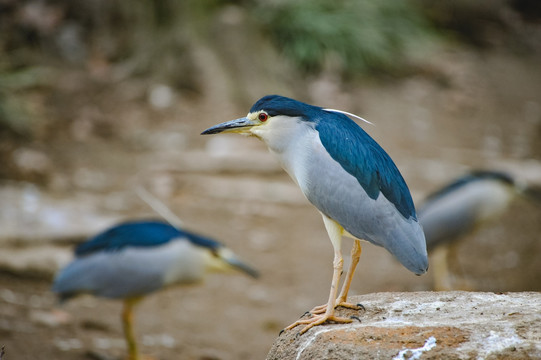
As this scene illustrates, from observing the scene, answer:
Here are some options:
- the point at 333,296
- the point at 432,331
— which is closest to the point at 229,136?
the point at 333,296

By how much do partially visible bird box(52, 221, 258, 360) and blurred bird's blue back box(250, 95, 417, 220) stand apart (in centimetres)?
264

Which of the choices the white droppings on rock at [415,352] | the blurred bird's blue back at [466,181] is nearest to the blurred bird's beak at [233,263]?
the blurred bird's blue back at [466,181]

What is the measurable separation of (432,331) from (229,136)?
20.8 feet

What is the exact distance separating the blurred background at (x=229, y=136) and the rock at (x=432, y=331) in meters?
2.68

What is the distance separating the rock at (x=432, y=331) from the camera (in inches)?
84.0

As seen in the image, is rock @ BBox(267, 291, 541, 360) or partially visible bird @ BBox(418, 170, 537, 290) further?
partially visible bird @ BBox(418, 170, 537, 290)

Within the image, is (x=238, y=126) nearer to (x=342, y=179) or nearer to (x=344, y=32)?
(x=342, y=179)

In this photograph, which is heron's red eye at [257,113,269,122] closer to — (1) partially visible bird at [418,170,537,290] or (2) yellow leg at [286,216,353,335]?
(2) yellow leg at [286,216,353,335]

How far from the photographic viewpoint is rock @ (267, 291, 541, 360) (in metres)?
2.13

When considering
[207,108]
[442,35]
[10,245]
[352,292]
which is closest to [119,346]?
[10,245]

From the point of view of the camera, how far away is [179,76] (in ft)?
30.1

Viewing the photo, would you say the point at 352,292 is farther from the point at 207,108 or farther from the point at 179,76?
the point at 179,76

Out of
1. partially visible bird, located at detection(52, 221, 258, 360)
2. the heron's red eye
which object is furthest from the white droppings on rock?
partially visible bird, located at detection(52, 221, 258, 360)

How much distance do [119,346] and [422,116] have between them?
616cm
